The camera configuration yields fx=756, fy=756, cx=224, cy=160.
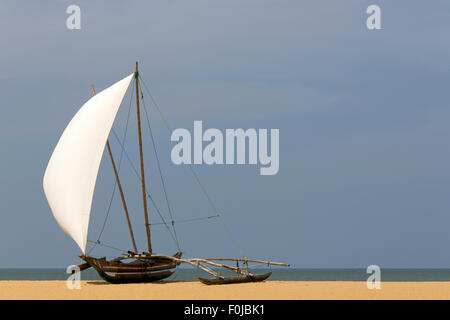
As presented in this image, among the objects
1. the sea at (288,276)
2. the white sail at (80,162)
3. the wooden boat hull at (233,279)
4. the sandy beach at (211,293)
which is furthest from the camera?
the sea at (288,276)

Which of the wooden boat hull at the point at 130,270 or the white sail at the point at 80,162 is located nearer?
the white sail at the point at 80,162

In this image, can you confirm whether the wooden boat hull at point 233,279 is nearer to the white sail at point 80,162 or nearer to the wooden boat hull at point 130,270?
the wooden boat hull at point 130,270

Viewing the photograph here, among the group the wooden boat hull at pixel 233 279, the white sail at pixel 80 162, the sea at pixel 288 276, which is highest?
the white sail at pixel 80 162

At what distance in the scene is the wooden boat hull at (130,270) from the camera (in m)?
37.3

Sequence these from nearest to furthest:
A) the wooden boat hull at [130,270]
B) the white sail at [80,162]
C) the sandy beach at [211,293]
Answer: the sandy beach at [211,293] → the white sail at [80,162] → the wooden boat hull at [130,270]

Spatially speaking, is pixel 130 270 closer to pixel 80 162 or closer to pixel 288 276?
pixel 80 162

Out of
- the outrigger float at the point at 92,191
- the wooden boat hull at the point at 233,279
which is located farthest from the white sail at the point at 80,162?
the wooden boat hull at the point at 233,279

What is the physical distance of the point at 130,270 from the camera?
3797cm

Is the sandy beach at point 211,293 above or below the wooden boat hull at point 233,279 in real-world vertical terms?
above

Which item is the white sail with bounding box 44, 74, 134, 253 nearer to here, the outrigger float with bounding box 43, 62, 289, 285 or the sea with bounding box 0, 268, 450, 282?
the outrigger float with bounding box 43, 62, 289, 285

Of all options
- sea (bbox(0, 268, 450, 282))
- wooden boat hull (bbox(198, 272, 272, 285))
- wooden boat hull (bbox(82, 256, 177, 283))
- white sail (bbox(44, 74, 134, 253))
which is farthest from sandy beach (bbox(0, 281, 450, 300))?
sea (bbox(0, 268, 450, 282))

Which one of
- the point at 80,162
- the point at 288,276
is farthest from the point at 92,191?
the point at 288,276
